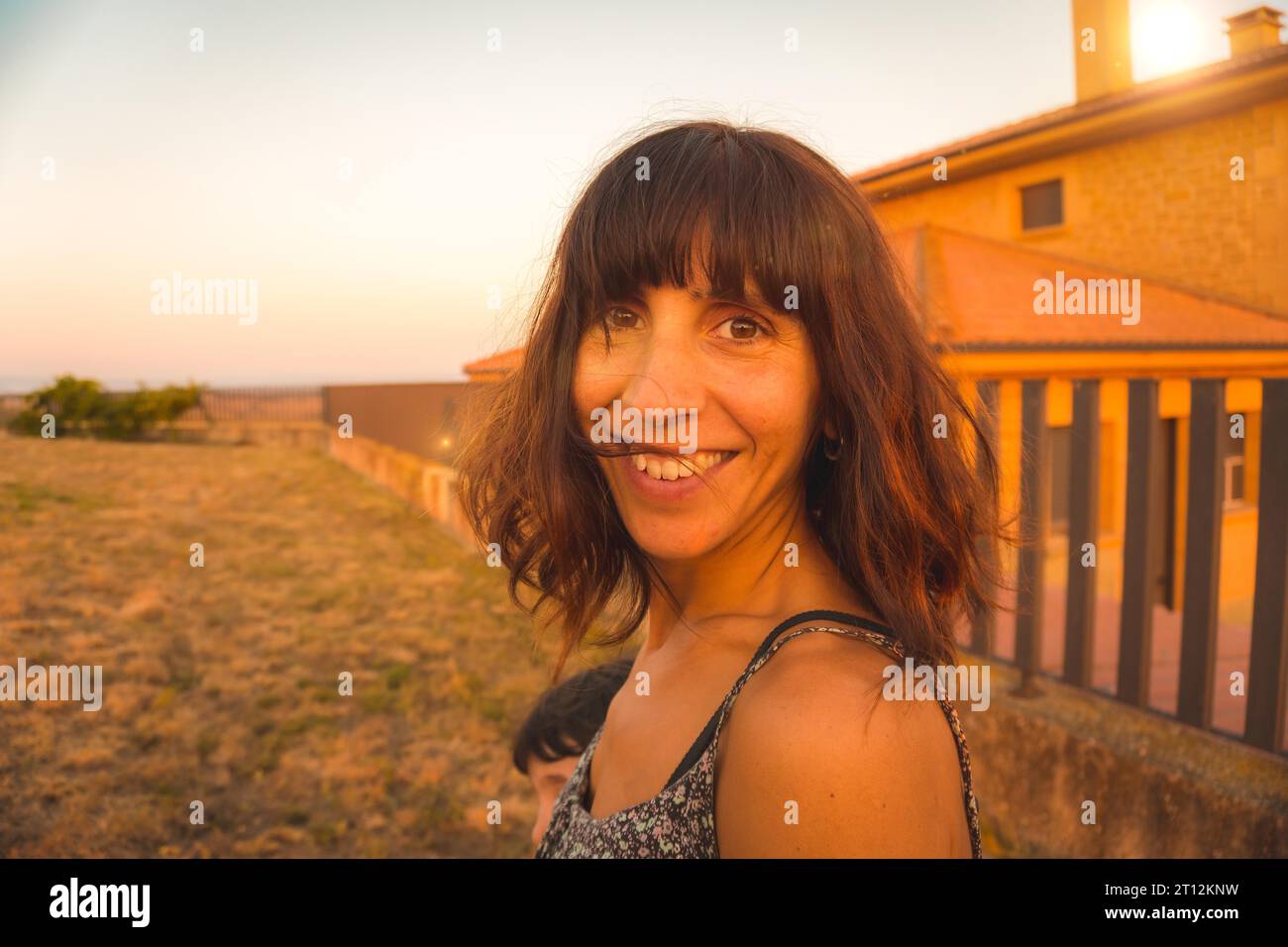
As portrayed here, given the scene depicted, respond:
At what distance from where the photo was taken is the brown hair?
4.23 ft

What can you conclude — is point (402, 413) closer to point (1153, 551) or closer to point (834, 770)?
point (1153, 551)

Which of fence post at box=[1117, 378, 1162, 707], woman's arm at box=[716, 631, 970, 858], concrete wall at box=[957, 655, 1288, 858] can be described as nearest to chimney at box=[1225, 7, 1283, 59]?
fence post at box=[1117, 378, 1162, 707]

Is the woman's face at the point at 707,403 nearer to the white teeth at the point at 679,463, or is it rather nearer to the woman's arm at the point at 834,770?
the white teeth at the point at 679,463

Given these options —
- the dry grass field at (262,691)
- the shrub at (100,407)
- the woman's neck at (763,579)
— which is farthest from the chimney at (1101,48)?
the shrub at (100,407)

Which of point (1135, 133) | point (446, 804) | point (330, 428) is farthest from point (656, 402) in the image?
point (330, 428)

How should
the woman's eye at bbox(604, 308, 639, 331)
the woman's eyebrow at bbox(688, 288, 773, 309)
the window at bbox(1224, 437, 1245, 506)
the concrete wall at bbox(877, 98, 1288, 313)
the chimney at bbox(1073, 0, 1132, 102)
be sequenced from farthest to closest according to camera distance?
the chimney at bbox(1073, 0, 1132, 102), the window at bbox(1224, 437, 1245, 506), the concrete wall at bbox(877, 98, 1288, 313), the woman's eye at bbox(604, 308, 639, 331), the woman's eyebrow at bbox(688, 288, 773, 309)

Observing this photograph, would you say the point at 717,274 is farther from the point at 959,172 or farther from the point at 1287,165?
the point at 959,172

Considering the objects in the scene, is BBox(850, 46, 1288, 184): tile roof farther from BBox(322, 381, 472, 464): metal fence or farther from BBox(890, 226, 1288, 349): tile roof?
BBox(322, 381, 472, 464): metal fence

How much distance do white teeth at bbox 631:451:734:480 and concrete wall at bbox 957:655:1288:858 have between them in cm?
188

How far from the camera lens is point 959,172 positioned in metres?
14.0

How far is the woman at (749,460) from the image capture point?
1.15 metres

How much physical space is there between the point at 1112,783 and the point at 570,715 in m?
1.75

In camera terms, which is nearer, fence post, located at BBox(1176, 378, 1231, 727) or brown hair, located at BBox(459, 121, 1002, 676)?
brown hair, located at BBox(459, 121, 1002, 676)

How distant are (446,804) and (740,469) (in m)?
3.03
